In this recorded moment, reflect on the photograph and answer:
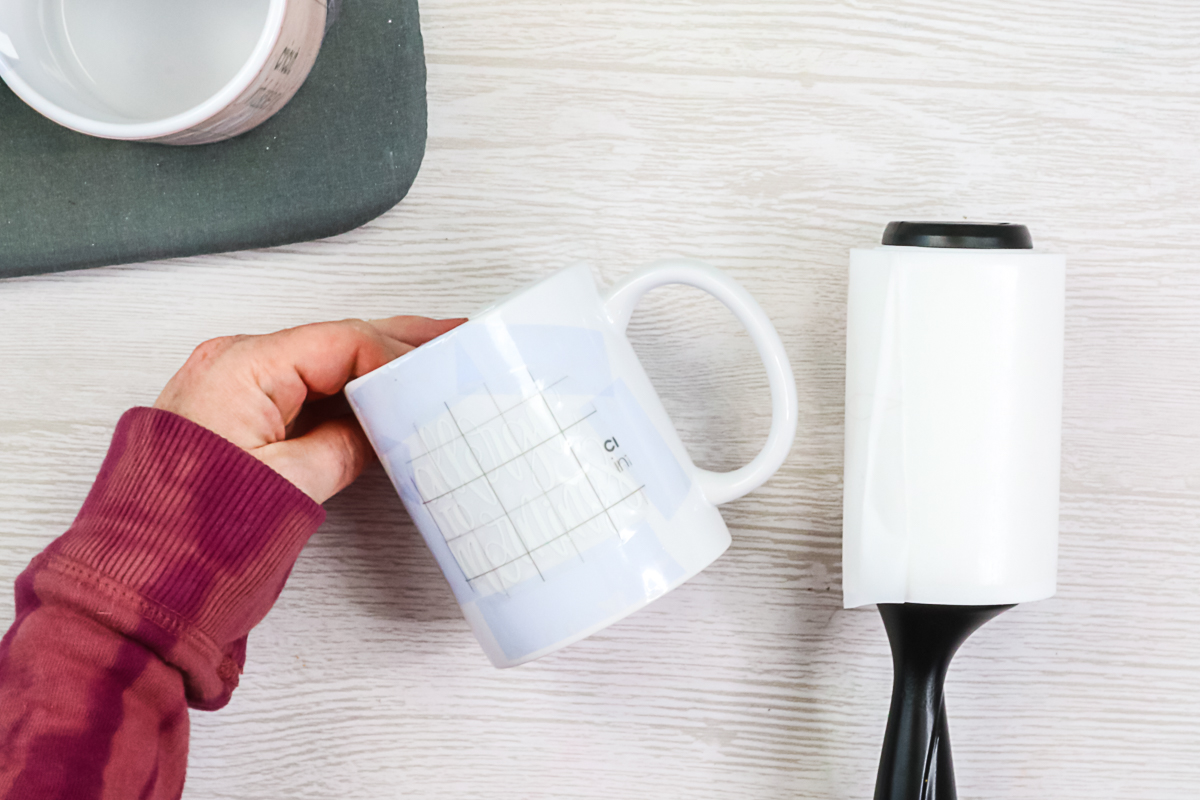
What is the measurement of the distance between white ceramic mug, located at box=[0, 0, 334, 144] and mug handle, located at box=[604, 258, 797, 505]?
17 cm

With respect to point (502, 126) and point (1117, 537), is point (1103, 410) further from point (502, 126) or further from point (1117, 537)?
point (502, 126)

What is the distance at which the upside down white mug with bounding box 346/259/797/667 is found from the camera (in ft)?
1.00

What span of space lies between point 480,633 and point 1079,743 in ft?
1.07

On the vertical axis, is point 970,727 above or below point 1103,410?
below

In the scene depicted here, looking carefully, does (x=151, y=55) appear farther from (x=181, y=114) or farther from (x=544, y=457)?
(x=544, y=457)

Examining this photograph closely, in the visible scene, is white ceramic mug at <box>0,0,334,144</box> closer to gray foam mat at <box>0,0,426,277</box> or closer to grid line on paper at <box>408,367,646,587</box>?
gray foam mat at <box>0,0,426,277</box>

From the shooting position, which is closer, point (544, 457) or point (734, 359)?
point (544, 457)

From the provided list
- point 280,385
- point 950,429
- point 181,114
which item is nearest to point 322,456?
point 280,385

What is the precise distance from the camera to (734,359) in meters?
0.42

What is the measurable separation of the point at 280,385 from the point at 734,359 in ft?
0.73

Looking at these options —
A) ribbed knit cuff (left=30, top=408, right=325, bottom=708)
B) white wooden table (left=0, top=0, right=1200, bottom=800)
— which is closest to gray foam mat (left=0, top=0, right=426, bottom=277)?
white wooden table (left=0, top=0, right=1200, bottom=800)

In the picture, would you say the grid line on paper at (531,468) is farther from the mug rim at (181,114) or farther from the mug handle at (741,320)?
the mug rim at (181,114)

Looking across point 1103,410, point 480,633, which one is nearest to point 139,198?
point 480,633

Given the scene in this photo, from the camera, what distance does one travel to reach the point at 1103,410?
42cm
